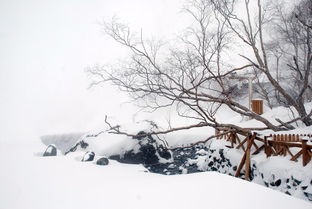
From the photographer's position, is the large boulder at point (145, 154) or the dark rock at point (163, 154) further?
the dark rock at point (163, 154)

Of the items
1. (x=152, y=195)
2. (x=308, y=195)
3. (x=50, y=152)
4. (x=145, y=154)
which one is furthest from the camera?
(x=145, y=154)

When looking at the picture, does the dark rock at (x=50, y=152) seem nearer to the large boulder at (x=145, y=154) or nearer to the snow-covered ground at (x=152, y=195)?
the large boulder at (x=145, y=154)

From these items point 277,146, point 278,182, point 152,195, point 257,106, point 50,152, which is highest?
point 257,106

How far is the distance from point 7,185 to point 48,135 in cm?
2437

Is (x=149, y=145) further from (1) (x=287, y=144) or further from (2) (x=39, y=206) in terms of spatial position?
(2) (x=39, y=206)

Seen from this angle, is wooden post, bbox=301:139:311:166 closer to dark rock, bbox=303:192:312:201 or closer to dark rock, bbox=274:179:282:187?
dark rock, bbox=303:192:312:201

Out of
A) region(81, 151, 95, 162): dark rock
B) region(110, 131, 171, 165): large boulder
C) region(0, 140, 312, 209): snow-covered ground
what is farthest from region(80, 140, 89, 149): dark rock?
region(0, 140, 312, 209): snow-covered ground

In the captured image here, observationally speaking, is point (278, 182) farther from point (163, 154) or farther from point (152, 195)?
point (163, 154)

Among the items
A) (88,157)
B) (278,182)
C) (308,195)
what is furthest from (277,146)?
(88,157)

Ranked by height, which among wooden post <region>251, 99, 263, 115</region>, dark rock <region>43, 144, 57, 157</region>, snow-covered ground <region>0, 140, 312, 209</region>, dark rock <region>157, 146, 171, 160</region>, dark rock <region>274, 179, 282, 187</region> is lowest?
dark rock <region>157, 146, 171, 160</region>

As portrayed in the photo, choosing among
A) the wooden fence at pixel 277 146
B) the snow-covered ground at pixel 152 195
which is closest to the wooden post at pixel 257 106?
the wooden fence at pixel 277 146

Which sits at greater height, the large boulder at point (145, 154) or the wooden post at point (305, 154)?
the wooden post at point (305, 154)

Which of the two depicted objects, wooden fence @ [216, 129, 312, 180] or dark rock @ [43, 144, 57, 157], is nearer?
wooden fence @ [216, 129, 312, 180]

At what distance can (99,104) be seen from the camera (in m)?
36.0
